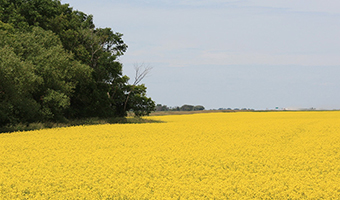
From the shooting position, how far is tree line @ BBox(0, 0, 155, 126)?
31.1 m

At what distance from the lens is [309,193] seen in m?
10.1

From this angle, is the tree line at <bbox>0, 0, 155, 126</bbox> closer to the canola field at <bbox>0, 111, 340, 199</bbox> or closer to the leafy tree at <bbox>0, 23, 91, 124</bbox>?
the leafy tree at <bbox>0, 23, 91, 124</bbox>

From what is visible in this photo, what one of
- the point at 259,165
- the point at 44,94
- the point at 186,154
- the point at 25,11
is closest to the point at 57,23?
the point at 25,11

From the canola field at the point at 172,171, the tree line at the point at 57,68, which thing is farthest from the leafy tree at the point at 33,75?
the canola field at the point at 172,171

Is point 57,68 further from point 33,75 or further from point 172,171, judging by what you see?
point 172,171

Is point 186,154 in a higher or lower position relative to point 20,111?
lower

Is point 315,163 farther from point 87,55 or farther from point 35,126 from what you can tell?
point 87,55

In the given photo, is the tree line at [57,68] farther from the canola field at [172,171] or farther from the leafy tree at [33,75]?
the canola field at [172,171]

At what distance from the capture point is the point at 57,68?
35.8 m

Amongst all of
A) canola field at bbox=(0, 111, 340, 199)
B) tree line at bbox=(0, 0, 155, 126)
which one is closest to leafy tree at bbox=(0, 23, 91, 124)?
tree line at bbox=(0, 0, 155, 126)

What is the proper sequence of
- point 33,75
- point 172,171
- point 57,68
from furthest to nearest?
point 57,68 → point 33,75 → point 172,171

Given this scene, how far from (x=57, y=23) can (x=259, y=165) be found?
36750 millimetres

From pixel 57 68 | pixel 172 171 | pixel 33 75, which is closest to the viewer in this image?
pixel 172 171

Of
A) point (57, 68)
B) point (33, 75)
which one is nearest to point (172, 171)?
point (33, 75)
